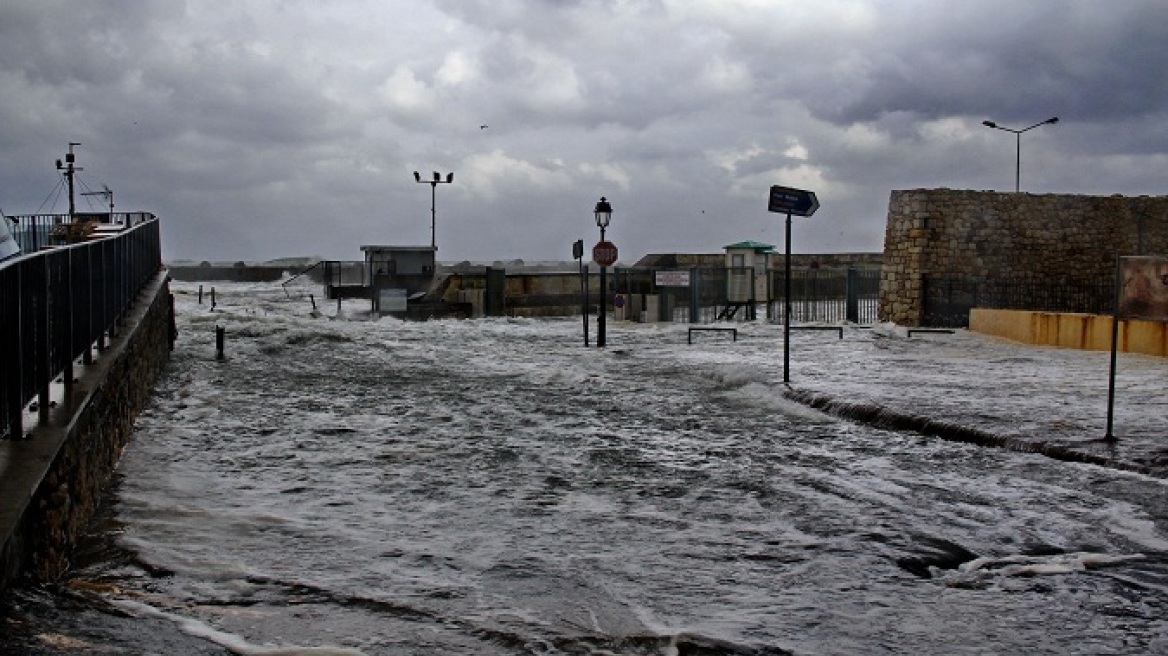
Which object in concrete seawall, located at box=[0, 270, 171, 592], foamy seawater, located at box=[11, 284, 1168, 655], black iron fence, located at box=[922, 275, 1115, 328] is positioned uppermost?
black iron fence, located at box=[922, 275, 1115, 328]

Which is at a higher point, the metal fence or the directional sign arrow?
the directional sign arrow

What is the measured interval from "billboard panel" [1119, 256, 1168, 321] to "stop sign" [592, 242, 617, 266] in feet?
48.4

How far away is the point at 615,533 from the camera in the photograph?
23.7ft

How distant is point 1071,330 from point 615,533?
17.2 m

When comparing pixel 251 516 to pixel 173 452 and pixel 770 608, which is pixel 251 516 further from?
pixel 770 608

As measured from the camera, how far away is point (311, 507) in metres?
7.97

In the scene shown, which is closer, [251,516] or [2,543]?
[2,543]

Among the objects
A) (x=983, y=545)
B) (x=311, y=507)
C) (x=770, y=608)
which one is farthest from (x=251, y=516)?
(x=983, y=545)

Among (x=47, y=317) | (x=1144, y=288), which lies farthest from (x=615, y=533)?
(x=1144, y=288)

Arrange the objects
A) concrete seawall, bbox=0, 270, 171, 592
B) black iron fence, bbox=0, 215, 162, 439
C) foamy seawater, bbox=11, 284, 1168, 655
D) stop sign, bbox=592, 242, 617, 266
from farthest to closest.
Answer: stop sign, bbox=592, 242, 617, 266, black iron fence, bbox=0, 215, 162, 439, foamy seawater, bbox=11, 284, 1168, 655, concrete seawall, bbox=0, 270, 171, 592

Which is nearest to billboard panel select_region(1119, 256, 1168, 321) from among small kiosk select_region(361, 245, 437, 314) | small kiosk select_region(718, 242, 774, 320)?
small kiosk select_region(718, 242, 774, 320)

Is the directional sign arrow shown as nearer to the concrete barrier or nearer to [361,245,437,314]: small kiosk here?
the concrete barrier

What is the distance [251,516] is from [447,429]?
434 cm

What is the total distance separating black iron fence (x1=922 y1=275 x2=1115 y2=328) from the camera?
1150 inches
